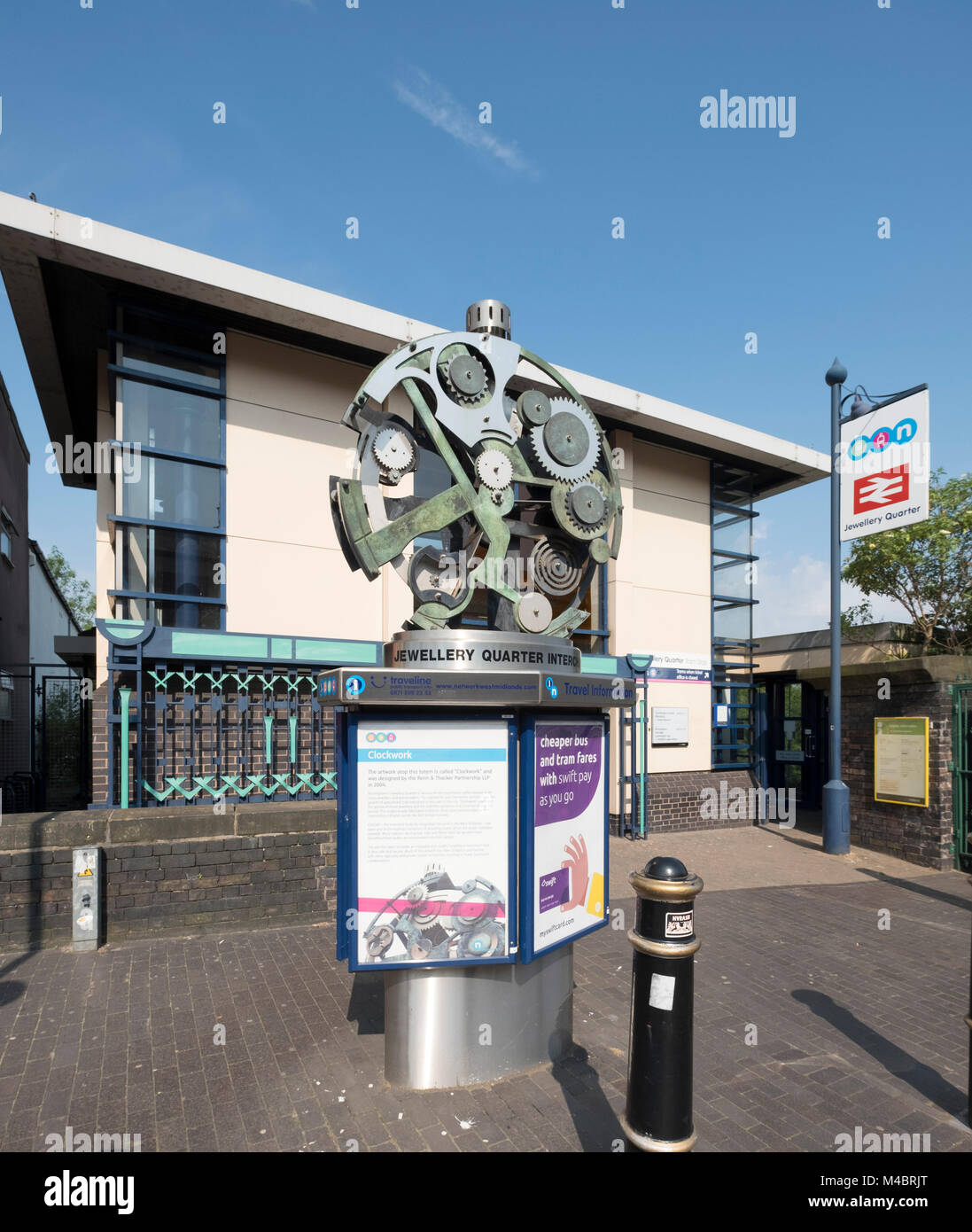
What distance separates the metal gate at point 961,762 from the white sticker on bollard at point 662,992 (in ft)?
30.5

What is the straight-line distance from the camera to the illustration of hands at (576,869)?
4.32 m

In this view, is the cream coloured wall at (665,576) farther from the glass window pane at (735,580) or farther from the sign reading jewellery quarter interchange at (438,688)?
the sign reading jewellery quarter interchange at (438,688)

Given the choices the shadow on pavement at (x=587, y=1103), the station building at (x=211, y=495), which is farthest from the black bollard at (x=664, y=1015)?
the station building at (x=211, y=495)

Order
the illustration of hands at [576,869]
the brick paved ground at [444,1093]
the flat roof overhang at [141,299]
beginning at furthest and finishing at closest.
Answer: the flat roof overhang at [141,299], the illustration of hands at [576,869], the brick paved ground at [444,1093]

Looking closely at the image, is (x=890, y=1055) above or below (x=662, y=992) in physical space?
below

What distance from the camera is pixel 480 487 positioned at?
15.8ft

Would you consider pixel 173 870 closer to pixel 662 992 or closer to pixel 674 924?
pixel 662 992

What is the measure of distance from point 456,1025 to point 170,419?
8.20m

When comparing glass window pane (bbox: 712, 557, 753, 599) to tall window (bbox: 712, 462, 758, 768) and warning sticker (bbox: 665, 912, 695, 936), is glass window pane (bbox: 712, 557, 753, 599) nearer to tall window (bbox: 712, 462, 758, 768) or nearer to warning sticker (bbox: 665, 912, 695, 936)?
tall window (bbox: 712, 462, 758, 768)

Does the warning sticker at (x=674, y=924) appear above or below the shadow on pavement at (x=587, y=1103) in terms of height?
above

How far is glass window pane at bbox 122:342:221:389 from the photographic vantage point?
8.97m

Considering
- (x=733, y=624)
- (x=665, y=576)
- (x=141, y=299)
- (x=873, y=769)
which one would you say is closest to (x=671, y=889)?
(x=141, y=299)
